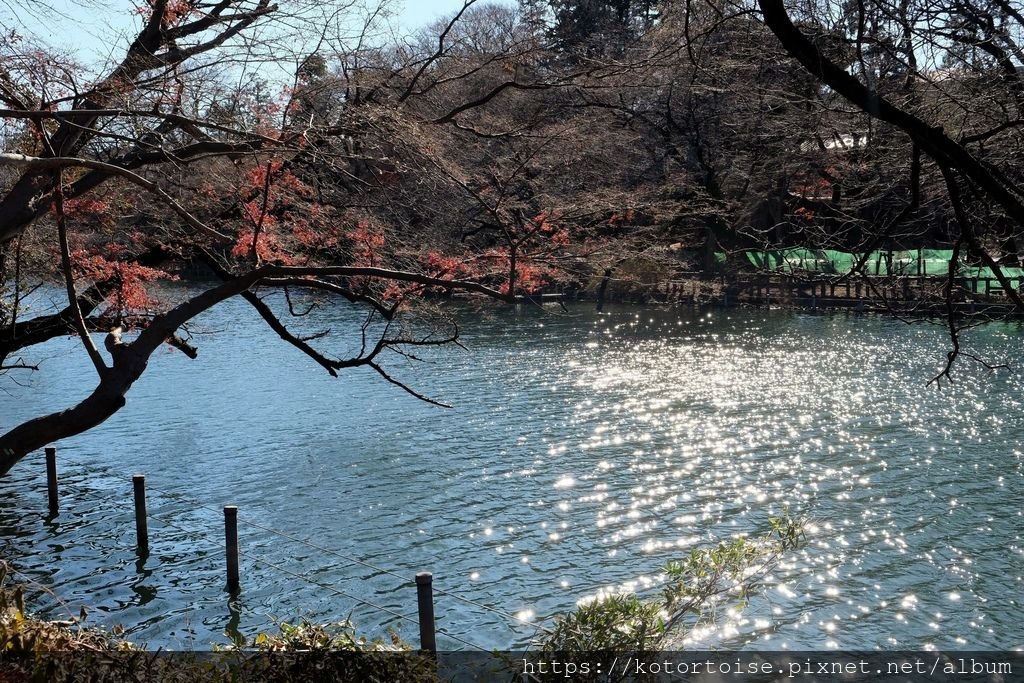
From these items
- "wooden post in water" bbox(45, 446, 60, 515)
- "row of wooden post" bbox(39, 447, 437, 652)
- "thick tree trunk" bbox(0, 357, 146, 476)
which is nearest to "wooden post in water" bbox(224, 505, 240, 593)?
"row of wooden post" bbox(39, 447, 437, 652)

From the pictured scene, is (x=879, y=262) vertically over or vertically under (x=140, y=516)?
over

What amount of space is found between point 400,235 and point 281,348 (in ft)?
52.5

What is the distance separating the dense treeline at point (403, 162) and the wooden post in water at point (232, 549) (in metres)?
1.80

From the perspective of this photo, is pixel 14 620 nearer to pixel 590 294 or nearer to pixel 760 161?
pixel 760 161

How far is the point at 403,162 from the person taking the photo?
11297 millimetres

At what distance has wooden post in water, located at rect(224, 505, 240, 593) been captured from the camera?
934 cm

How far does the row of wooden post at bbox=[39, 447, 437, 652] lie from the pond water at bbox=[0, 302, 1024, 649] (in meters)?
0.22

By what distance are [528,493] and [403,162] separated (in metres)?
5.04

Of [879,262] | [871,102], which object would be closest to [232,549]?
[871,102]

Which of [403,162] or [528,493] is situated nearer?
[403,162]

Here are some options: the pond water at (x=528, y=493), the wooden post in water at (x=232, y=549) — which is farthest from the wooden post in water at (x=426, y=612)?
the wooden post in water at (x=232, y=549)

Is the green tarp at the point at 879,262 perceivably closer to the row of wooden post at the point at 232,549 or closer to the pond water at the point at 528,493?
the pond water at the point at 528,493

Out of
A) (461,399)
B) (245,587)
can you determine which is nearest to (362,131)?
(245,587)

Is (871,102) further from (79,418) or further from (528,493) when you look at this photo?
(528,493)
